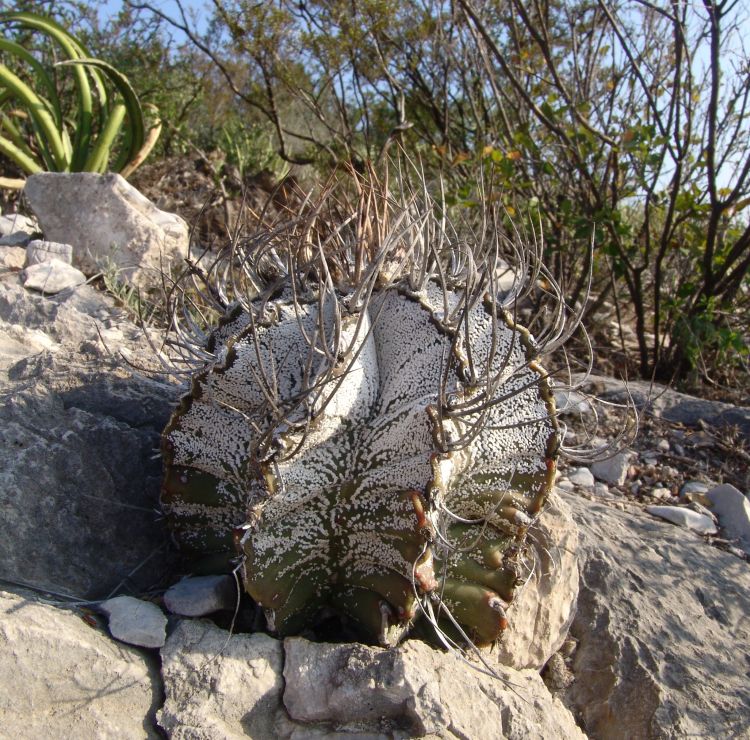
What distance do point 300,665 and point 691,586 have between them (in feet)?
4.12

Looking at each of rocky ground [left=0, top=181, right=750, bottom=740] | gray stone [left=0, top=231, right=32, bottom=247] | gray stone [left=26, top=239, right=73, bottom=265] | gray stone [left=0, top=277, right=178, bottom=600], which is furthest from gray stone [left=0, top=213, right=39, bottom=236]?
gray stone [left=0, top=277, right=178, bottom=600]

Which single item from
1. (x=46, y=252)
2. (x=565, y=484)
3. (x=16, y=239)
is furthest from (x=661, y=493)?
(x=16, y=239)

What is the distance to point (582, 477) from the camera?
276cm

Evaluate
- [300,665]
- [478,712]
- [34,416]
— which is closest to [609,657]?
[478,712]

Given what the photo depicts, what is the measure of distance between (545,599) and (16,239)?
3.33 meters

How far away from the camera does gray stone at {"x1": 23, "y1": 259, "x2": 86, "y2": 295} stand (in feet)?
10.5

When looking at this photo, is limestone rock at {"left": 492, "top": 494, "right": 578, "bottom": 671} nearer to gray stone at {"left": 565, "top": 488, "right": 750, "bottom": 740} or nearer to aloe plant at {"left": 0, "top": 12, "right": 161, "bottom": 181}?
gray stone at {"left": 565, "top": 488, "right": 750, "bottom": 740}

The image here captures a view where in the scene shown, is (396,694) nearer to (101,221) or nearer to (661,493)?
(661,493)

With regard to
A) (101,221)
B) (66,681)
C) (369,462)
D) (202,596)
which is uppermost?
(101,221)

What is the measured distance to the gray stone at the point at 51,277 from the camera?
3.20 meters

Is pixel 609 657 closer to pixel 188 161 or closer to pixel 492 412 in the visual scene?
pixel 492 412

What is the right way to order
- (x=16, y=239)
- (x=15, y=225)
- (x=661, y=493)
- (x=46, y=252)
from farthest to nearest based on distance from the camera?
(x=15, y=225)
(x=16, y=239)
(x=46, y=252)
(x=661, y=493)

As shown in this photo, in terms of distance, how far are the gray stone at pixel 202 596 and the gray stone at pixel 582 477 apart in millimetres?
1535

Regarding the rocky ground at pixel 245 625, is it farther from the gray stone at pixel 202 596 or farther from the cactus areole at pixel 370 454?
the cactus areole at pixel 370 454
